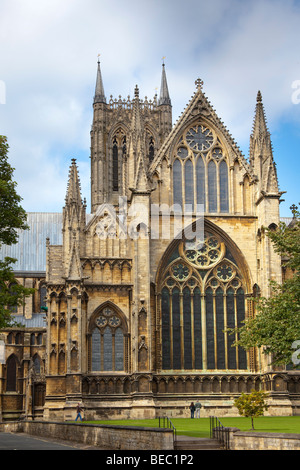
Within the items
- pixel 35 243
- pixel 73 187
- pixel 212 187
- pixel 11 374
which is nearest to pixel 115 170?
pixel 35 243

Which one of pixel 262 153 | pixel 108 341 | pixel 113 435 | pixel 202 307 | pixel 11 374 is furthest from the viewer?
pixel 11 374

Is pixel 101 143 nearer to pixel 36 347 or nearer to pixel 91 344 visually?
pixel 36 347

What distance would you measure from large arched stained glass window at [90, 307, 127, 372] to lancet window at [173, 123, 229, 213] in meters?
8.84

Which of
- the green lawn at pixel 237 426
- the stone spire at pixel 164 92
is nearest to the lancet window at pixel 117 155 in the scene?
the stone spire at pixel 164 92

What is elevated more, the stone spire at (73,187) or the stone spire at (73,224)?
the stone spire at (73,187)

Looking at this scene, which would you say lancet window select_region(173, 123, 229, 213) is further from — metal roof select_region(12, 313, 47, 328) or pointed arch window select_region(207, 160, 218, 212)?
metal roof select_region(12, 313, 47, 328)

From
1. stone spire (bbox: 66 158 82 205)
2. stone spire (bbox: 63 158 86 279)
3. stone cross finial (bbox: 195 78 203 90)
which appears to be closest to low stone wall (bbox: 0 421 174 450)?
stone spire (bbox: 63 158 86 279)

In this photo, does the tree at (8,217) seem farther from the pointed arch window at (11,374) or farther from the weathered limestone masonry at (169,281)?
the pointed arch window at (11,374)

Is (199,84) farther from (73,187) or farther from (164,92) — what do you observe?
(164,92)

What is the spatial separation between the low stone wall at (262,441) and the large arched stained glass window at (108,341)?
22.9 m

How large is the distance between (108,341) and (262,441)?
25368 millimetres

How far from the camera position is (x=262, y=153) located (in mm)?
50500

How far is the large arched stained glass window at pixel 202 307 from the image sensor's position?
4791cm
